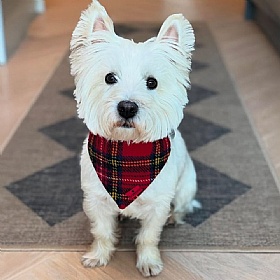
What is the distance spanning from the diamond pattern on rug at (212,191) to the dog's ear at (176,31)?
0.73 m

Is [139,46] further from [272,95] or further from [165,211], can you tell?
[272,95]

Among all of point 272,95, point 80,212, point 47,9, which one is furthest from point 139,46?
point 47,9

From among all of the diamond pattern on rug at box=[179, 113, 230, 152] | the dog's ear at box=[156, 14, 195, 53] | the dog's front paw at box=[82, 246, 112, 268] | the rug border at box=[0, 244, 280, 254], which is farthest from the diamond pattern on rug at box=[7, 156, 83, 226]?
the dog's ear at box=[156, 14, 195, 53]

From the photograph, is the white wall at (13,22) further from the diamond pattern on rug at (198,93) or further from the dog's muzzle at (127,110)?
the dog's muzzle at (127,110)

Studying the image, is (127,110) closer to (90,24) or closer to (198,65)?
(90,24)

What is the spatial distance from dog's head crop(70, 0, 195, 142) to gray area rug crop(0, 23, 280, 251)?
0.55 meters

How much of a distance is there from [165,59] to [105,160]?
1.17 ft

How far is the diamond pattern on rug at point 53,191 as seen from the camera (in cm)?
192

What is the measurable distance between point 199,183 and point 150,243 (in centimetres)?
54

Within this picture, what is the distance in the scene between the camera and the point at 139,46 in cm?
135

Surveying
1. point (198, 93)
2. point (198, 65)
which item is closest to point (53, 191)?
point (198, 93)

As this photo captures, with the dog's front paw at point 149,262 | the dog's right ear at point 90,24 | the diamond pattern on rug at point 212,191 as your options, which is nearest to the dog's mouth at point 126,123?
the dog's right ear at point 90,24

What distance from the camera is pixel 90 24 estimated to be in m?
1.38

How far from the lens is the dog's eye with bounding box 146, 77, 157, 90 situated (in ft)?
4.46
